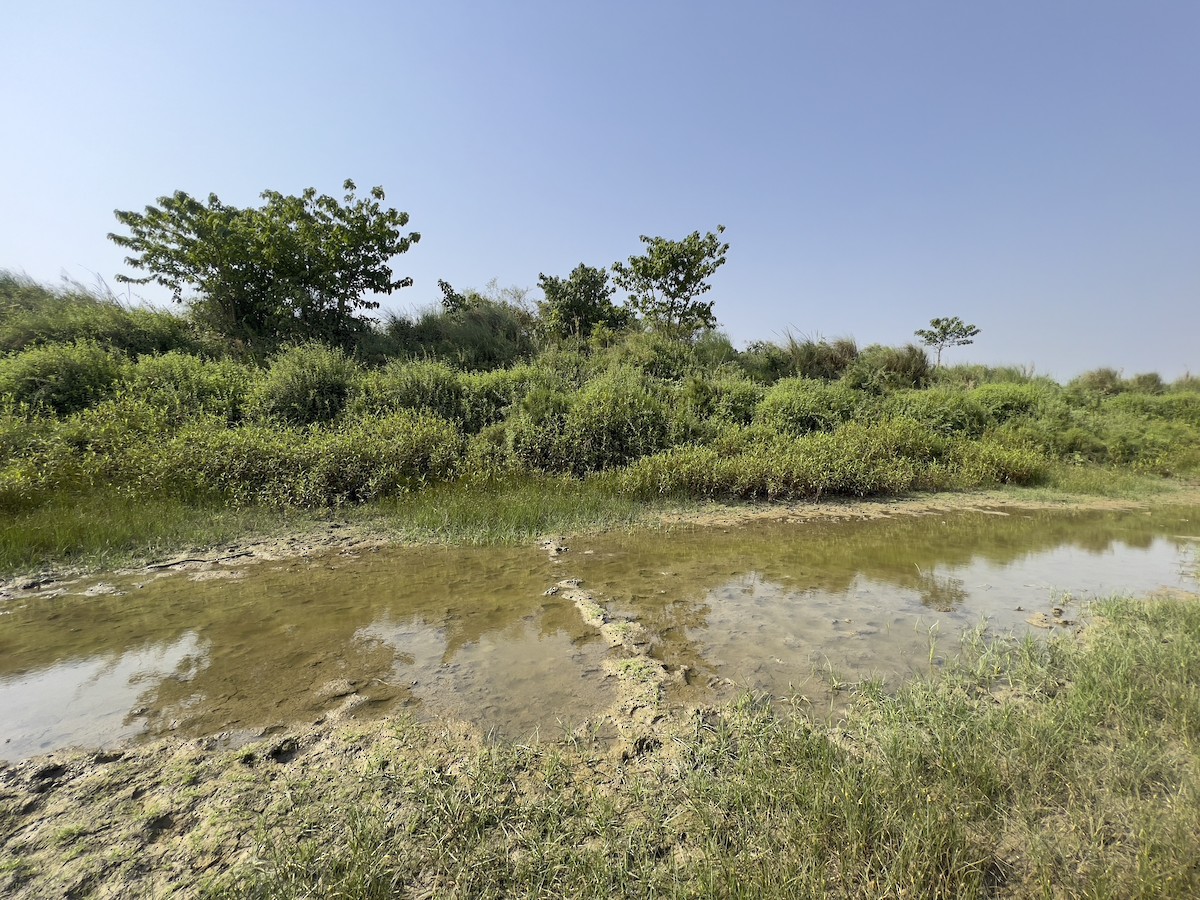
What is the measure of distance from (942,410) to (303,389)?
517 inches

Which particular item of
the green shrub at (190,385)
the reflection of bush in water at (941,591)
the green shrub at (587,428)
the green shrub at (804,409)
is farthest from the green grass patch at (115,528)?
the green shrub at (804,409)

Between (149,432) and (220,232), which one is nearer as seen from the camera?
(149,432)

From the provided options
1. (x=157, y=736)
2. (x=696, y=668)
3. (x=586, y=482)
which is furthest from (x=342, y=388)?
(x=696, y=668)

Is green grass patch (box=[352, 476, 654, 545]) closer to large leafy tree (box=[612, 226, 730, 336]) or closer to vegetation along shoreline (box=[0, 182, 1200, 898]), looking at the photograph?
vegetation along shoreline (box=[0, 182, 1200, 898])

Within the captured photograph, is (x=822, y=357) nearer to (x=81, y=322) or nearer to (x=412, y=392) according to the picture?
(x=412, y=392)

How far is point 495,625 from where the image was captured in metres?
3.71

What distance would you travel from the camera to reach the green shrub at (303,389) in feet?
31.8

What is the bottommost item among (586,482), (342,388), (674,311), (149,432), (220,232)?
(586,482)

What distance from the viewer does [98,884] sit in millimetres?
1705

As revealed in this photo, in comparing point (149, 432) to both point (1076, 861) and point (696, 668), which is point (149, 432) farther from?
point (1076, 861)

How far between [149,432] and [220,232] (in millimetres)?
7290

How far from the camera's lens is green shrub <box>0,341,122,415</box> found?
340 inches

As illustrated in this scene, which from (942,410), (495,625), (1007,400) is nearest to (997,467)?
(942,410)

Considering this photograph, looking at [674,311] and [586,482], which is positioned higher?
[674,311]
